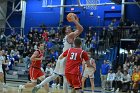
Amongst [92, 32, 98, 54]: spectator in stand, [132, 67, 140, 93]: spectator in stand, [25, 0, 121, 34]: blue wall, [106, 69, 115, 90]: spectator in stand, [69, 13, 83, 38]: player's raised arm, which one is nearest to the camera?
[69, 13, 83, 38]: player's raised arm

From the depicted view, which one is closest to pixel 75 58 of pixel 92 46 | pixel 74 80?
pixel 74 80

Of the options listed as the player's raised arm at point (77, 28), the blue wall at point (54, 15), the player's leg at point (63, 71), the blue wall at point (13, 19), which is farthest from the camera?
the blue wall at point (13, 19)

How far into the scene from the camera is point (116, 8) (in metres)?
27.4

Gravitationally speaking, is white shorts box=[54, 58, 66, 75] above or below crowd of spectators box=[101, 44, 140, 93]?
above

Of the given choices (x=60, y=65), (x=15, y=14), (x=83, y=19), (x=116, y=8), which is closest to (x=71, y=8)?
(x=83, y=19)

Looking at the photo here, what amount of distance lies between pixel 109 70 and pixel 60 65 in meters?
11.1

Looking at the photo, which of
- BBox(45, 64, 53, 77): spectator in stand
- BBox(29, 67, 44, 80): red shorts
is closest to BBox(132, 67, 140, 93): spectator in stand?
BBox(45, 64, 53, 77): spectator in stand

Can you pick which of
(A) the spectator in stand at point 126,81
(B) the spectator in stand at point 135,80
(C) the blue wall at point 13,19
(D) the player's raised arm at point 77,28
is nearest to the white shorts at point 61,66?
(D) the player's raised arm at point 77,28

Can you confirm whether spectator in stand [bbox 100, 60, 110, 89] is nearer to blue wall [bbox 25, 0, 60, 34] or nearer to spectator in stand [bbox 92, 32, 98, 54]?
spectator in stand [bbox 92, 32, 98, 54]

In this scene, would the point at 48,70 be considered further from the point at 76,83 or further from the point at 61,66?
the point at 76,83

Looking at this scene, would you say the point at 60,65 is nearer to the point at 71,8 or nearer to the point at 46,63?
the point at 46,63

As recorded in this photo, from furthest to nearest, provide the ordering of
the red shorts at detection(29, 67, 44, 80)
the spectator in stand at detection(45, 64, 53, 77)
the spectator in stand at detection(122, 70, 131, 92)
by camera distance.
Result: the spectator in stand at detection(45, 64, 53, 77) < the spectator in stand at detection(122, 70, 131, 92) < the red shorts at detection(29, 67, 44, 80)

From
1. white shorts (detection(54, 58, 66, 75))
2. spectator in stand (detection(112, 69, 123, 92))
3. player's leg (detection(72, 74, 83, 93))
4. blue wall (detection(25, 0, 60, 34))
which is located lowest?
spectator in stand (detection(112, 69, 123, 92))

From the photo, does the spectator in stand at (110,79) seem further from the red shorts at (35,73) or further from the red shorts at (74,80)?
the red shorts at (74,80)
